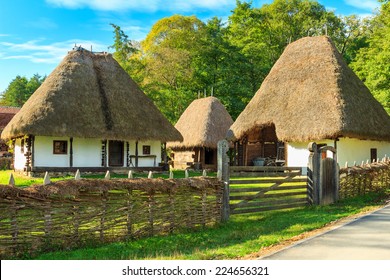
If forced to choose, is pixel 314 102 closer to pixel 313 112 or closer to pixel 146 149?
pixel 313 112

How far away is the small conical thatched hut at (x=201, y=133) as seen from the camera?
35.1 metres

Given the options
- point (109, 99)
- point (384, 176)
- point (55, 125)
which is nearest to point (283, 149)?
point (384, 176)

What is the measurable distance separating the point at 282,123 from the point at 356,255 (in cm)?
1908

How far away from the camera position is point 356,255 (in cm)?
822

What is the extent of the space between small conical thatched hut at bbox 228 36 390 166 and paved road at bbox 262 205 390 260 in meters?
14.3

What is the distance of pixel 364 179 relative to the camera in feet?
60.2

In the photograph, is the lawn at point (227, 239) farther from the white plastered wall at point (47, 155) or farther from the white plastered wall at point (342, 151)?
the white plastered wall at point (47, 155)

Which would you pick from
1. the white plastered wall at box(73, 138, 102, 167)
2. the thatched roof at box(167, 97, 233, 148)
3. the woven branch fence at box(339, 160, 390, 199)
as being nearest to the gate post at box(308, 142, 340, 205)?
the woven branch fence at box(339, 160, 390, 199)

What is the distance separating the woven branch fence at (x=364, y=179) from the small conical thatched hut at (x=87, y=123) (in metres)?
14.4

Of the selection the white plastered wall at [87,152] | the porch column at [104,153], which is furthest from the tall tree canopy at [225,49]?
the white plastered wall at [87,152]

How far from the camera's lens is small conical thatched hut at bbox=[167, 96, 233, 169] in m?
35.1

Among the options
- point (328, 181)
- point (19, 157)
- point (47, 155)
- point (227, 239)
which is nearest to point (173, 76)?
point (19, 157)

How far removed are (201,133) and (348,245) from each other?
2625cm

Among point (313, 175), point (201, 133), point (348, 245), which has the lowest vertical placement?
point (348, 245)
